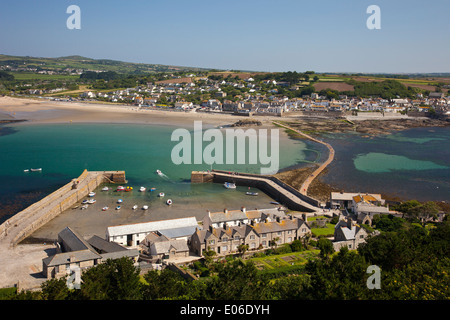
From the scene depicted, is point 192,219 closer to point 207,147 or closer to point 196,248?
point 196,248

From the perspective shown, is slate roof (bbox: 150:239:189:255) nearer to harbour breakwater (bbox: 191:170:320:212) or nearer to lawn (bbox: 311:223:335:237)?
lawn (bbox: 311:223:335:237)

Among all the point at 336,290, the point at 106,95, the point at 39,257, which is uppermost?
the point at 106,95

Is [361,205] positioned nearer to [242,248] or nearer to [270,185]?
[270,185]

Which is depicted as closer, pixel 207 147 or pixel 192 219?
pixel 192 219

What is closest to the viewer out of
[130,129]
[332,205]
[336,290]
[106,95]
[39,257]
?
[336,290]

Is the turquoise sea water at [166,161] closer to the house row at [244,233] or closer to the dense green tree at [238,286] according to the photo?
the house row at [244,233]

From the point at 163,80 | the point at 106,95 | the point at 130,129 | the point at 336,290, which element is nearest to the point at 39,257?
the point at 336,290

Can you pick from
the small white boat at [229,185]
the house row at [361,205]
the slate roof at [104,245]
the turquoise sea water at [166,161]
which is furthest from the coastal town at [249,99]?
the slate roof at [104,245]

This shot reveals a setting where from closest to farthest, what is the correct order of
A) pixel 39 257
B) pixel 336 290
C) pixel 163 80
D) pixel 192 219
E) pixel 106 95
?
pixel 336 290, pixel 39 257, pixel 192 219, pixel 106 95, pixel 163 80

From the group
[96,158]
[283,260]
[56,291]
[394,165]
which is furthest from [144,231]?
[394,165]
